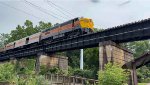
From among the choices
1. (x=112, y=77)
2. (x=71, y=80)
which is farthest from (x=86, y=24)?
(x=112, y=77)

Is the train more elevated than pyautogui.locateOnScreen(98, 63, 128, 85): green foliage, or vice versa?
the train

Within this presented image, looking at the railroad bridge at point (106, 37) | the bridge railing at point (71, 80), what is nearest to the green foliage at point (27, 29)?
the railroad bridge at point (106, 37)

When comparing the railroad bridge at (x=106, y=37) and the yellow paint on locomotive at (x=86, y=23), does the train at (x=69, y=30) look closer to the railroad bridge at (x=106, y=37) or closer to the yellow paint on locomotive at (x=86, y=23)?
the yellow paint on locomotive at (x=86, y=23)

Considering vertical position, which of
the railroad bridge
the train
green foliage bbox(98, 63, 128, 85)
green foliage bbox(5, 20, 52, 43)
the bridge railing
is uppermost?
green foliage bbox(5, 20, 52, 43)

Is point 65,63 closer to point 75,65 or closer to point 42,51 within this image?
point 42,51

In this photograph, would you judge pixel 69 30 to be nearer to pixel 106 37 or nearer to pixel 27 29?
pixel 106 37

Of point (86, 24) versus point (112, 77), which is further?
point (86, 24)

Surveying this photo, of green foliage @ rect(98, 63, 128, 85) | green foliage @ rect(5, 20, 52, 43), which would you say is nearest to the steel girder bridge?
green foliage @ rect(98, 63, 128, 85)

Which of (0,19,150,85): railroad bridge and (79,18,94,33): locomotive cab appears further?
(79,18,94,33): locomotive cab

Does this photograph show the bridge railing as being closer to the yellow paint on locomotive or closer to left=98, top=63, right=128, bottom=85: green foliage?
left=98, top=63, right=128, bottom=85: green foliage

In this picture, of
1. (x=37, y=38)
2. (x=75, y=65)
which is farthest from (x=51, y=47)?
(x=75, y=65)

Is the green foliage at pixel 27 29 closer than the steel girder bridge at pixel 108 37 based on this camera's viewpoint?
No

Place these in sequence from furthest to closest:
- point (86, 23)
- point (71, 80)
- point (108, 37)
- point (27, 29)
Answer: point (27, 29)
point (86, 23)
point (108, 37)
point (71, 80)

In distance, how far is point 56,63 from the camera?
51.1m
